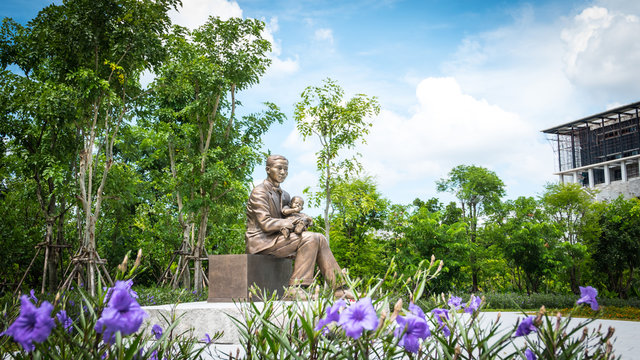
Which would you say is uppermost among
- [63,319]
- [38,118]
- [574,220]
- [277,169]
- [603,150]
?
[603,150]

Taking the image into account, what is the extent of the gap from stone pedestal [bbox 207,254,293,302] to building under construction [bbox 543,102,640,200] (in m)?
37.9

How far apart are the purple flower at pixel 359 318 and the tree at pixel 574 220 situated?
19.5 metres

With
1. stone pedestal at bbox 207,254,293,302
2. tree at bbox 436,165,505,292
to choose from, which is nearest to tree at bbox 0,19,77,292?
stone pedestal at bbox 207,254,293,302

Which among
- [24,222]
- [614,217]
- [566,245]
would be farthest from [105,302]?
[614,217]

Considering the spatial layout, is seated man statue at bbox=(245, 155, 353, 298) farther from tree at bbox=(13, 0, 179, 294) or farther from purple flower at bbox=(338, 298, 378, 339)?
purple flower at bbox=(338, 298, 378, 339)

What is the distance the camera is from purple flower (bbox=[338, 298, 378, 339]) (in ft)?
4.16

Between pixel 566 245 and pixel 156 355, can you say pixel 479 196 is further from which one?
pixel 156 355

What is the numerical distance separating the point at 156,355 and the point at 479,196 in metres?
32.3

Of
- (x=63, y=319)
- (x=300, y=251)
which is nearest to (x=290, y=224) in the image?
(x=300, y=251)

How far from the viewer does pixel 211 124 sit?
14.1m

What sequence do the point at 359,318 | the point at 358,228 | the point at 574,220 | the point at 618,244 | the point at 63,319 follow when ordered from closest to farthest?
the point at 359,318
the point at 63,319
the point at 618,244
the point at 358,228
the point at 574,220

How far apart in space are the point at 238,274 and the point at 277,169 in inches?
62.9

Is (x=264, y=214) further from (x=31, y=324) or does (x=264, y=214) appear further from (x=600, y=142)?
(x=600, y=142)

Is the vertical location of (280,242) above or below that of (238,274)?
above
